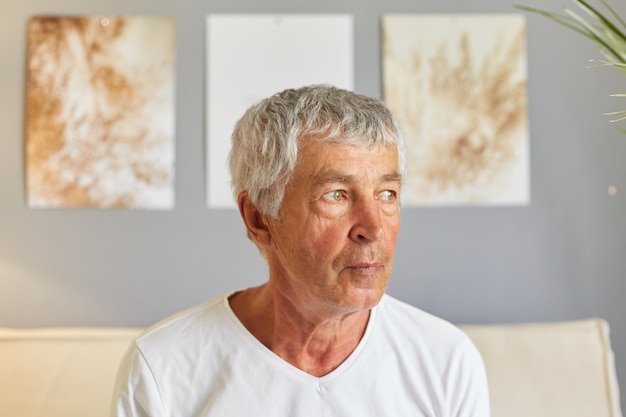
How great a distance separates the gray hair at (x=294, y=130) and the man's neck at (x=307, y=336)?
22 cm

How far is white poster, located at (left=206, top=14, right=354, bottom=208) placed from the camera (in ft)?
7.36

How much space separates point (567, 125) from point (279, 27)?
39.4 inches

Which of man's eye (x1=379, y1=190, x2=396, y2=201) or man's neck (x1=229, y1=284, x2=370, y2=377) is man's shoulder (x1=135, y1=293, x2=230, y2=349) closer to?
man's neck (x1=229, y1=284, x2=370, y2=377)

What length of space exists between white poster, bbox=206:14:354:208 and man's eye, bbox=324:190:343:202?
1.03 meters

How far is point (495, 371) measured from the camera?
6.07ft

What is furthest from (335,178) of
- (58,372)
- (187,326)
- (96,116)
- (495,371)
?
(96,116)

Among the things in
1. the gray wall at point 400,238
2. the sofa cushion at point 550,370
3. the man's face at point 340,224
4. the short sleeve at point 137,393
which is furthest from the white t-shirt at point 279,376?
the gray wall at point 400,238

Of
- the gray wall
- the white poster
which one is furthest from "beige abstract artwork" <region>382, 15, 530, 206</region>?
the white poster

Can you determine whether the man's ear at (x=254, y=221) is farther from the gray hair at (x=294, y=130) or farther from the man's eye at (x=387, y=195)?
the man's eye at (x=387, y=195)

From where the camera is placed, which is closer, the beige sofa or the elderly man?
the elderly man

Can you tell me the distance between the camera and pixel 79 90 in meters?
2.22

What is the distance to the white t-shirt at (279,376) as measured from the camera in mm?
1331

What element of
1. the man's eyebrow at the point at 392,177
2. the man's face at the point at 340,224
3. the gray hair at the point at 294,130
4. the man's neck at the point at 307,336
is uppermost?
the gray hair at the point at 294,130

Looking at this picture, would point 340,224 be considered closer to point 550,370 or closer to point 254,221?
point 254,221
